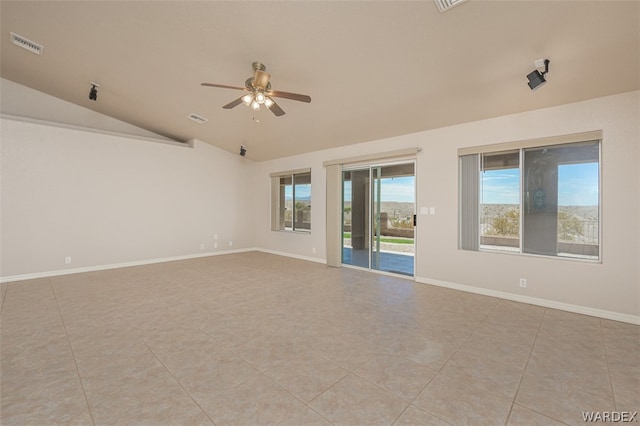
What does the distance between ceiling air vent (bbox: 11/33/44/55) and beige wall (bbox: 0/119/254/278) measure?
4.98ft

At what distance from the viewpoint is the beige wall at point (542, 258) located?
10.1 ft

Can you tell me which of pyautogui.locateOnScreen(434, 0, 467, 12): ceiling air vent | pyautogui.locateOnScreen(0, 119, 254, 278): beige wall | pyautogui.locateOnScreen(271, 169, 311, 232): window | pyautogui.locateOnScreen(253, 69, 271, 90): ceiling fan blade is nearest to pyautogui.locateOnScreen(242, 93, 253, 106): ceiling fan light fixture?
pyautogui.locateOnScreen(253, 69, 271, 90): ceiling fan blade

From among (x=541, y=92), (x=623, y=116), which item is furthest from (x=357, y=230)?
(x=623, y=116)

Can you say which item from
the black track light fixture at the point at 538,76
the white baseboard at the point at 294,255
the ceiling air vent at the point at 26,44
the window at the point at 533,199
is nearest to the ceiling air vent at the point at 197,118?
the ceiling air vent at the point at 26,44

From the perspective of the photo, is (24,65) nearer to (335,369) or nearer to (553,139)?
(335,369)

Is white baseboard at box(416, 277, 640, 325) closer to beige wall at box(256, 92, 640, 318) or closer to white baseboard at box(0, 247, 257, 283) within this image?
beige wall at box(256, 92, 640, 318)

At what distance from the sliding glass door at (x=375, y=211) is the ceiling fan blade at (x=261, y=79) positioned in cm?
290

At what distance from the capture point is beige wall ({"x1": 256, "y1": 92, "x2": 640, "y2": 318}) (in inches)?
122

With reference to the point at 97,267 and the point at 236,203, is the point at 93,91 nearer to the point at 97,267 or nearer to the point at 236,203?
the point at 97,267

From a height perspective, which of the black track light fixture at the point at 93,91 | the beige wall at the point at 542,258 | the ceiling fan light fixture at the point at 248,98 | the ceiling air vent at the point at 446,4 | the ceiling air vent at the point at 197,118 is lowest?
the beige wall at the point at 542,258

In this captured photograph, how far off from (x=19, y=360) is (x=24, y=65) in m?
4.87

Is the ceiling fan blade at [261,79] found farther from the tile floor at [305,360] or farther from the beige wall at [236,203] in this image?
the beige wall at [236,203]

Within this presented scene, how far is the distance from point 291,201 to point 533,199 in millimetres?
5088

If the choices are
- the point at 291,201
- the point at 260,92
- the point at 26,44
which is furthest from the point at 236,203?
the point at 260,92
